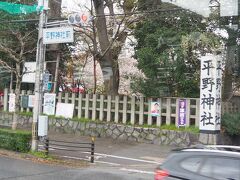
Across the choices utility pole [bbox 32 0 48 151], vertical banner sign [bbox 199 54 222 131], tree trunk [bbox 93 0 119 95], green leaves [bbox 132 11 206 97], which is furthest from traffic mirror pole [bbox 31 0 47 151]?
tree trunk [bbox 93 0 119 95]

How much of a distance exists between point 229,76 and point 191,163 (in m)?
14.4

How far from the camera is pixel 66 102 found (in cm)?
2439

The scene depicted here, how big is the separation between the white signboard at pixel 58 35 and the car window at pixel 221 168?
9.89 meters

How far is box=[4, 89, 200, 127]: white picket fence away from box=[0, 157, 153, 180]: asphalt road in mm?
6093

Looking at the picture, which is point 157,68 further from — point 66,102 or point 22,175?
point 22,175

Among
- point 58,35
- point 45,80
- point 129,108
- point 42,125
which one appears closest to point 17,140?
point 42,125

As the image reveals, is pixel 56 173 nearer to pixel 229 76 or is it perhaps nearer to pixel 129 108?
pixel 129 108

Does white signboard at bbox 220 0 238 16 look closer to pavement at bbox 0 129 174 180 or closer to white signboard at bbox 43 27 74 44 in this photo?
pavement at bbox 0 129 174 180

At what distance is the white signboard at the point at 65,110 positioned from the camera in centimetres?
2358

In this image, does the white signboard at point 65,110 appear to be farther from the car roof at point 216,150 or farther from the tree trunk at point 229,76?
the car roof at point 216,150

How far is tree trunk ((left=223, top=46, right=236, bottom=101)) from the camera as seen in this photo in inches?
784

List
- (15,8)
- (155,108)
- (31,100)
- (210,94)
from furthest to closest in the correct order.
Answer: (155,108)
(210,94)
(31,100)
(15,8)

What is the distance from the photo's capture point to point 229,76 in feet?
68.2

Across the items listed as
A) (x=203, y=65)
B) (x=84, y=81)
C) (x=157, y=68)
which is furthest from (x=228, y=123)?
(x=84, y=81)
